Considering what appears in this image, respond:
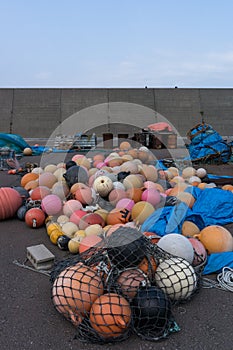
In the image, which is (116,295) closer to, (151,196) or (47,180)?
(151,196)

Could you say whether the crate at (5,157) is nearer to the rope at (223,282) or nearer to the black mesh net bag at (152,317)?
the rope at (223,282)

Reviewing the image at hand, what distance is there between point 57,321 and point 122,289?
1.77ft

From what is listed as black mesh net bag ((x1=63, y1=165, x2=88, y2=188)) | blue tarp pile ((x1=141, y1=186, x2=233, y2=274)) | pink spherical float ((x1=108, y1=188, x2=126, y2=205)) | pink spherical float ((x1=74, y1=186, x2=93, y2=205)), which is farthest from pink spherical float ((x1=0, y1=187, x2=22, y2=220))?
blue tarp pile ((x1=141, y1=186, x2=233, y2=274))

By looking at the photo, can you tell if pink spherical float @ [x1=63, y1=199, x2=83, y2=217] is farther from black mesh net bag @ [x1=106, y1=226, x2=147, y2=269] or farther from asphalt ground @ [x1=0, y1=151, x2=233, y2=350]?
black mesh net bag @ [x1=106, y1=226, x2=147, y2=269]

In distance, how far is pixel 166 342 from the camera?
2.16 metres

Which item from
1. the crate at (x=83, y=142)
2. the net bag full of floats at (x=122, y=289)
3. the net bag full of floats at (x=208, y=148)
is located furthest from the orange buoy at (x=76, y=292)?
the crate at (x=83, y=142)

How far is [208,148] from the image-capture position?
352 inches

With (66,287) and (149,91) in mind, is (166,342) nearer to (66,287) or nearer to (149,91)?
(66,287)

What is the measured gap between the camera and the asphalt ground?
2.13 meters

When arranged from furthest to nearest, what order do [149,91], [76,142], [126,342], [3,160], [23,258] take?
[149,91], [76,142], [3,160], [23,258], [126,342]

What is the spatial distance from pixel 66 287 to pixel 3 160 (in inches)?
278

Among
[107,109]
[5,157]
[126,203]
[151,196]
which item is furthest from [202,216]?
[107,109]

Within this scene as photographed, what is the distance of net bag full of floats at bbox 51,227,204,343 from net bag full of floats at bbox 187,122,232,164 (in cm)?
642

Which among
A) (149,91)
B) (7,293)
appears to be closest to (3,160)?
(7,293)
